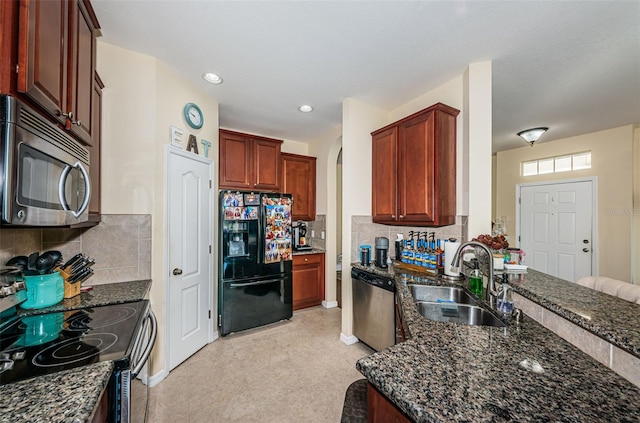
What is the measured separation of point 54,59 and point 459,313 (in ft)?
8.08

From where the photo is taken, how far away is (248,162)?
11.5 ft

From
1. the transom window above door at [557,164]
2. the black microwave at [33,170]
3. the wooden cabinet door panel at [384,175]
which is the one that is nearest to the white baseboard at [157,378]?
the black microwave at [33,170]

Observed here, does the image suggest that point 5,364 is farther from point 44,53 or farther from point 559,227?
point 559,227

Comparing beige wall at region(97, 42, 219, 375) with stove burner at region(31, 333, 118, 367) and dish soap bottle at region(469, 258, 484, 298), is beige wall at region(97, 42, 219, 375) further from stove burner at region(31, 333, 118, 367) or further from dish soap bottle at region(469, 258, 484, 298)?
dish soap bottle at region(469, 258, 484, 298)

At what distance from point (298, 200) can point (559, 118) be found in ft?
12.6

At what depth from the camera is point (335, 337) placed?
2.92 meters

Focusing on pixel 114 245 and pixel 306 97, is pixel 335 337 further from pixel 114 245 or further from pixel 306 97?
pixel 306 97

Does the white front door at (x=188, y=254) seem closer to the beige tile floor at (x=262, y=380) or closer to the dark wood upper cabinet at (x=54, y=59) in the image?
the beige tile floor at (x=262, y=380)

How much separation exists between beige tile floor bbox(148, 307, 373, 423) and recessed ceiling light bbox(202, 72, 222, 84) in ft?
9.03

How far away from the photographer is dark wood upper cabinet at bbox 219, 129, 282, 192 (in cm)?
335

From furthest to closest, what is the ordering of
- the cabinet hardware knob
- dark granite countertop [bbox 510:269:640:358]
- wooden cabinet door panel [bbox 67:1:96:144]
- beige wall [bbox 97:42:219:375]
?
1. beige wall [bbox 97:42:219:375]
2. wooden cabinet door panel [bbox 67:1:96:144]
3. the cabinet hardware knob
4. dark granite countertop [bbox 510:269:640:358]

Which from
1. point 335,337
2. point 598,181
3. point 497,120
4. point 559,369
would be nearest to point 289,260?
point 335,337

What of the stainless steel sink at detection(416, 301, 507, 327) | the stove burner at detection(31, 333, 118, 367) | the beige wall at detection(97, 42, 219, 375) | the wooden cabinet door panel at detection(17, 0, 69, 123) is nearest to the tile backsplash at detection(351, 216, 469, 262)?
the stainless steel sink at detection(416, 301, 507, 327)

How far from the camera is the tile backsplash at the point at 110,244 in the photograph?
1.79 meters
